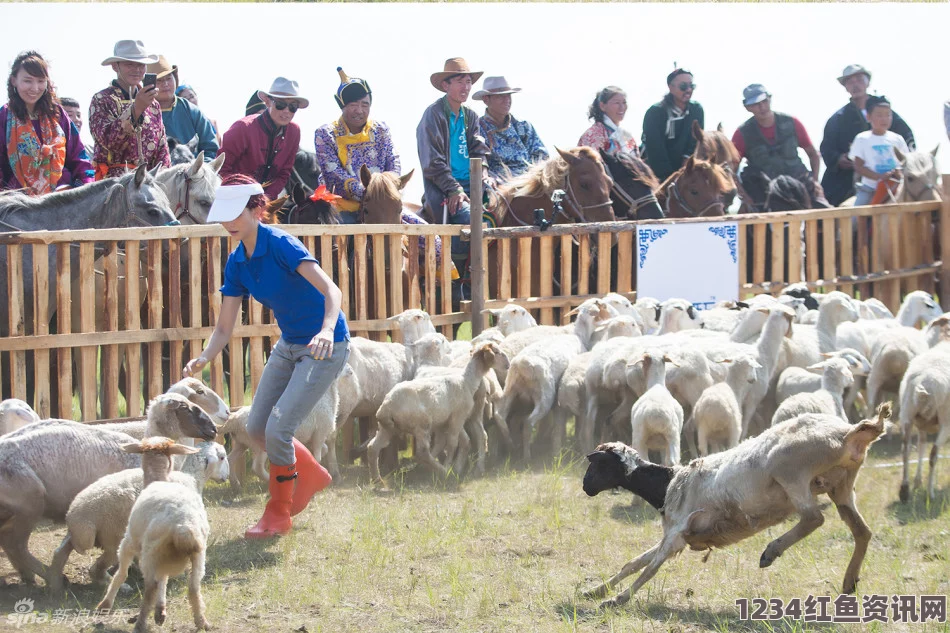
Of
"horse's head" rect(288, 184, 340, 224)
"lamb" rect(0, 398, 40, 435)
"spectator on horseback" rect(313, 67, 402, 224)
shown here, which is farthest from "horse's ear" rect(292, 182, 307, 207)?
"lamb" rect(0, 398, 40, 435)

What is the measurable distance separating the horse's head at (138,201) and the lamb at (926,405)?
5.66 meters

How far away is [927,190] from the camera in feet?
48.9

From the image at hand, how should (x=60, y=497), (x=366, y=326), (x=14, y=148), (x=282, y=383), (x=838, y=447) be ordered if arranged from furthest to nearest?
(x=366, y=326) < (x=14, y=148) < (x=282, y=383) < (x=60, y=497) < (x=838, y=447)

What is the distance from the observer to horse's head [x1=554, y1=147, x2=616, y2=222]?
12109mm

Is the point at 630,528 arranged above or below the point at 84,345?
below

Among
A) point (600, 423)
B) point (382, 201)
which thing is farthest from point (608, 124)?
point (600, 423)

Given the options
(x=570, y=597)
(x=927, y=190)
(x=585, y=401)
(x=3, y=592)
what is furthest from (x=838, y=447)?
(x=927, y=190)

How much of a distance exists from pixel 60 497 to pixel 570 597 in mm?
2797

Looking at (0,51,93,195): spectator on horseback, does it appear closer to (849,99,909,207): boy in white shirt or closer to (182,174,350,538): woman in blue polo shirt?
(182,174,350,538): woman in blue polo shirt

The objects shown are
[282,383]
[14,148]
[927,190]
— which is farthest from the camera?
[927,190]

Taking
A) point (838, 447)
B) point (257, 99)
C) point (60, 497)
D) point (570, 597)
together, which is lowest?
point (570, 597)

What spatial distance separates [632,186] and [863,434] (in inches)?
303

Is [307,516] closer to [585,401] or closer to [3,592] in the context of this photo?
[3,592]

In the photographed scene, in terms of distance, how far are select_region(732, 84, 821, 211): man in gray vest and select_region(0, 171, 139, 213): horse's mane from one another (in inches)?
338
